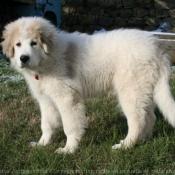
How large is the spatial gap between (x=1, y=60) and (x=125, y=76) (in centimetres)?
607

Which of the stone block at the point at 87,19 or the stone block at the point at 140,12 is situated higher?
the stone block at the point at 140,12

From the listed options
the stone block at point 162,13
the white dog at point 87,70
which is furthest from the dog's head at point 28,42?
the stone block at point 162,13

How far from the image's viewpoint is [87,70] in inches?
137

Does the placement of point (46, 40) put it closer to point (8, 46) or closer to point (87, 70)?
point (8, 46)

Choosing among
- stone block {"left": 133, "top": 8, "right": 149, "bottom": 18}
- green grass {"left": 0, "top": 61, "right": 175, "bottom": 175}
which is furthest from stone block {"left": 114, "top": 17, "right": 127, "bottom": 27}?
green grass {"left": 0, "top": 61, "right": 175, "bottom": 175}

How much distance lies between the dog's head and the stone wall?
834cm

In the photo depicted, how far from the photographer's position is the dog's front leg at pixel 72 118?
3.29 meters

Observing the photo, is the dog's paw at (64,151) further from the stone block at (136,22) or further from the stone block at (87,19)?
the stone block at (136,22)

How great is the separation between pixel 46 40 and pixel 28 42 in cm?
19

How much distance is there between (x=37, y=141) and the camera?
12.1 feet

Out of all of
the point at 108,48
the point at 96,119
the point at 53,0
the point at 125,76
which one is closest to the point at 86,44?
the point at 108,48

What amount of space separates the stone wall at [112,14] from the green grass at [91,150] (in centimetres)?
765

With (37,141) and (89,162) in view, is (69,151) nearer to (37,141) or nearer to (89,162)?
(89,162)

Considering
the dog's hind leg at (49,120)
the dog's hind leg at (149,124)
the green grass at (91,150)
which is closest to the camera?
the green grass at (91,150)
